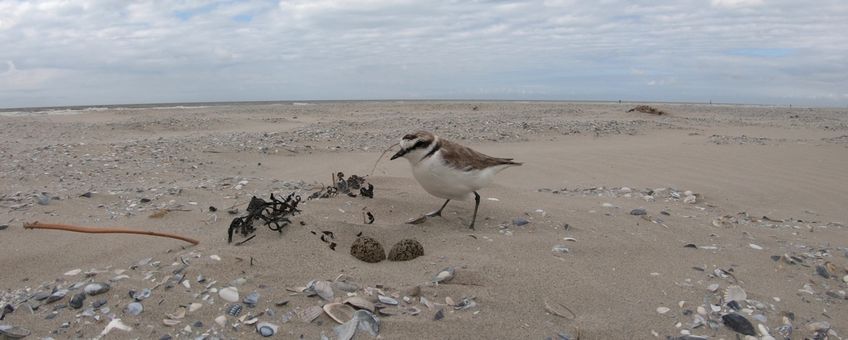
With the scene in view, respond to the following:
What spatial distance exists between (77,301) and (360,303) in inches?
58.2

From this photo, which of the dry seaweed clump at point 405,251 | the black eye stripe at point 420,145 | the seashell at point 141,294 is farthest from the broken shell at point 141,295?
the black eye stripe at point 420,145

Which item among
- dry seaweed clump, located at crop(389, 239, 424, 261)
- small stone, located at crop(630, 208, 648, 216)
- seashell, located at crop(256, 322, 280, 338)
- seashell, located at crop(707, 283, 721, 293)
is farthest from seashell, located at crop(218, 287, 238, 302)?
small stone, located at crop(630, 208, 648, 216)

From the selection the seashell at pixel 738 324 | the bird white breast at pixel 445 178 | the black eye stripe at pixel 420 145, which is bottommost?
the seashell at pixel 738 324

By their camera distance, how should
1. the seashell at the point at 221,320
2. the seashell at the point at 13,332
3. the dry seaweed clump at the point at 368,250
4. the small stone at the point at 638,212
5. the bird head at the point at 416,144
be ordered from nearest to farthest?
the seashell at the point at 13,332
the seashell at the point at 221,320
the dry seaweed clump at the point at 368,250
the bird head at the point at 416,144
the small stone at the point at 638,212

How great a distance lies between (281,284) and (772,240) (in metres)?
4.05

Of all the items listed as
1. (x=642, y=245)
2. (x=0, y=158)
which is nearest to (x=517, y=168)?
→ (x=642, y=245)

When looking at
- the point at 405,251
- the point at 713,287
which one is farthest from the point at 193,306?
the point at 713,287

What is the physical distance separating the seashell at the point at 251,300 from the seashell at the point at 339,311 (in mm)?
384

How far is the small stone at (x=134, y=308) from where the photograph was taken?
9.57ft

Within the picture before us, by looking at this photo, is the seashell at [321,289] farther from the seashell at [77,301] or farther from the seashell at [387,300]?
the seashell at [77,301]

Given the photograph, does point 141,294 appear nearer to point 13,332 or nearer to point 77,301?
point 77,301

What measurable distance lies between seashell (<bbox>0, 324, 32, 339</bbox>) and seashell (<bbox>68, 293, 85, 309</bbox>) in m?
0.24

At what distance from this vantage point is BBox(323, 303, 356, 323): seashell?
292cm

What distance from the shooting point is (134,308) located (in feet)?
9.66
